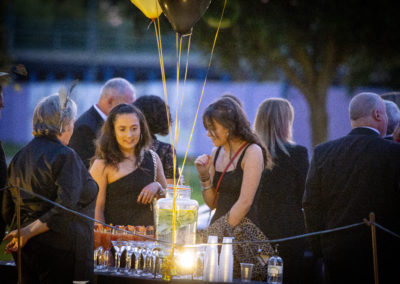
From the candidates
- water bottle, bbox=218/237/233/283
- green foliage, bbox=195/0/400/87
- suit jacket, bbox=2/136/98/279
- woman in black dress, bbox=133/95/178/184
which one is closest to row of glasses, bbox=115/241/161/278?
suit jacket, bbox=2/136/98/279

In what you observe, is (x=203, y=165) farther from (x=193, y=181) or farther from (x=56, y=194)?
(x=193, y=181)

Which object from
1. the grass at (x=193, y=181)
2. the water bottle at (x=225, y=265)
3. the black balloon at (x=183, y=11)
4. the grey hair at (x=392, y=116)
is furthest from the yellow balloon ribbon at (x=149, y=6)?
the grass at (x=193, y=181)

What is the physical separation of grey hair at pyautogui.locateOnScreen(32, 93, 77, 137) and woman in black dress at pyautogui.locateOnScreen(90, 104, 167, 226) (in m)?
0.56

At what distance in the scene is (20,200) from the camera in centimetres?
282

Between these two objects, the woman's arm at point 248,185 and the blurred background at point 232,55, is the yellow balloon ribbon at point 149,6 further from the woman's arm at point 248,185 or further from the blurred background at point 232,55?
the woman's arm at point 248,185

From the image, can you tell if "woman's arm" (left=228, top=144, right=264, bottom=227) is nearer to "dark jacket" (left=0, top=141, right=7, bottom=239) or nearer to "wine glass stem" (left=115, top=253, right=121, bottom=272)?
"wine glass stem" (left=115, top=253, right=121, bottom=272)

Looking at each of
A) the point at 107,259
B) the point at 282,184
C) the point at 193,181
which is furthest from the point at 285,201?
the point at 193,181

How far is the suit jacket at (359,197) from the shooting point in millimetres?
3078

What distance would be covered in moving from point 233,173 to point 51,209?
3.53 feet

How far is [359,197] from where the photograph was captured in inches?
122

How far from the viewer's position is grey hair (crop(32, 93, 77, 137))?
2902 millimetres

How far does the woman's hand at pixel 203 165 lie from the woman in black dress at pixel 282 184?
0.55m

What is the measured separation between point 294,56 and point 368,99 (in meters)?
5.90

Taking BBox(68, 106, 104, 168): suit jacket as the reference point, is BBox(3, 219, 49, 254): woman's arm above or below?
below
